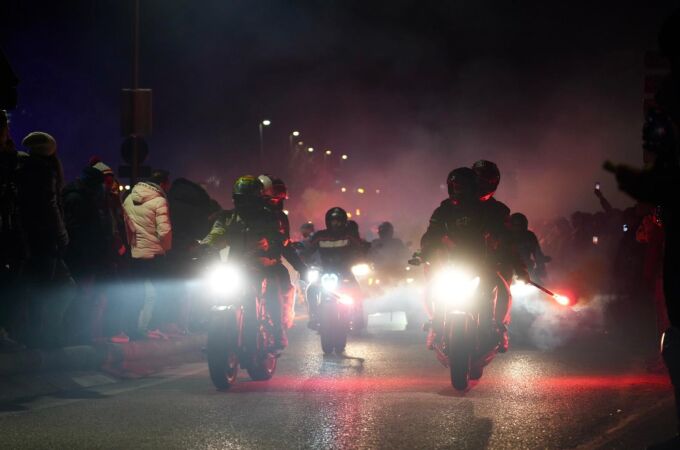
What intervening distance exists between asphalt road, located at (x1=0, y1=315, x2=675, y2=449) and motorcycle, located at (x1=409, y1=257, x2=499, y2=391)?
237 millimetres

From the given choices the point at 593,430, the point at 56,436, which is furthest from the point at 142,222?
the point at 593,430

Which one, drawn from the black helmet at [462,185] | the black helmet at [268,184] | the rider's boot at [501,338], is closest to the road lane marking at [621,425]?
the rider's boot at [501,338]

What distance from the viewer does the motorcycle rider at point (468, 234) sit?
9.51 meters

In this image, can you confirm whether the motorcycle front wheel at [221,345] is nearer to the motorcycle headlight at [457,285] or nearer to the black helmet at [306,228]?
the motorcycle headlight at [457,285]

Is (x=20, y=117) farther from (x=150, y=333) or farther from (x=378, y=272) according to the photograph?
(x=150, y=333)

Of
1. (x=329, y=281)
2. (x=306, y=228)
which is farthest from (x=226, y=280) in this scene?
(x=306, y=228)

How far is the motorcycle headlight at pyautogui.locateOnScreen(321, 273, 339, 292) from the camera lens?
1337 cm

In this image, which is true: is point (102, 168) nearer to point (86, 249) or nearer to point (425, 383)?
point (86, 249)

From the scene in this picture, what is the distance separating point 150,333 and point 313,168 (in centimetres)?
9627

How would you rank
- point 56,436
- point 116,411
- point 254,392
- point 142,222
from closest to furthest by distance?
point 56,436, point 116,411, point 254,392, point 142,222

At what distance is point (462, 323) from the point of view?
908 cm

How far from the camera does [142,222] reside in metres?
12.9

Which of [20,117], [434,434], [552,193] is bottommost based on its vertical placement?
[434,434]

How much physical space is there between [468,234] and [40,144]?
3.79 meters
